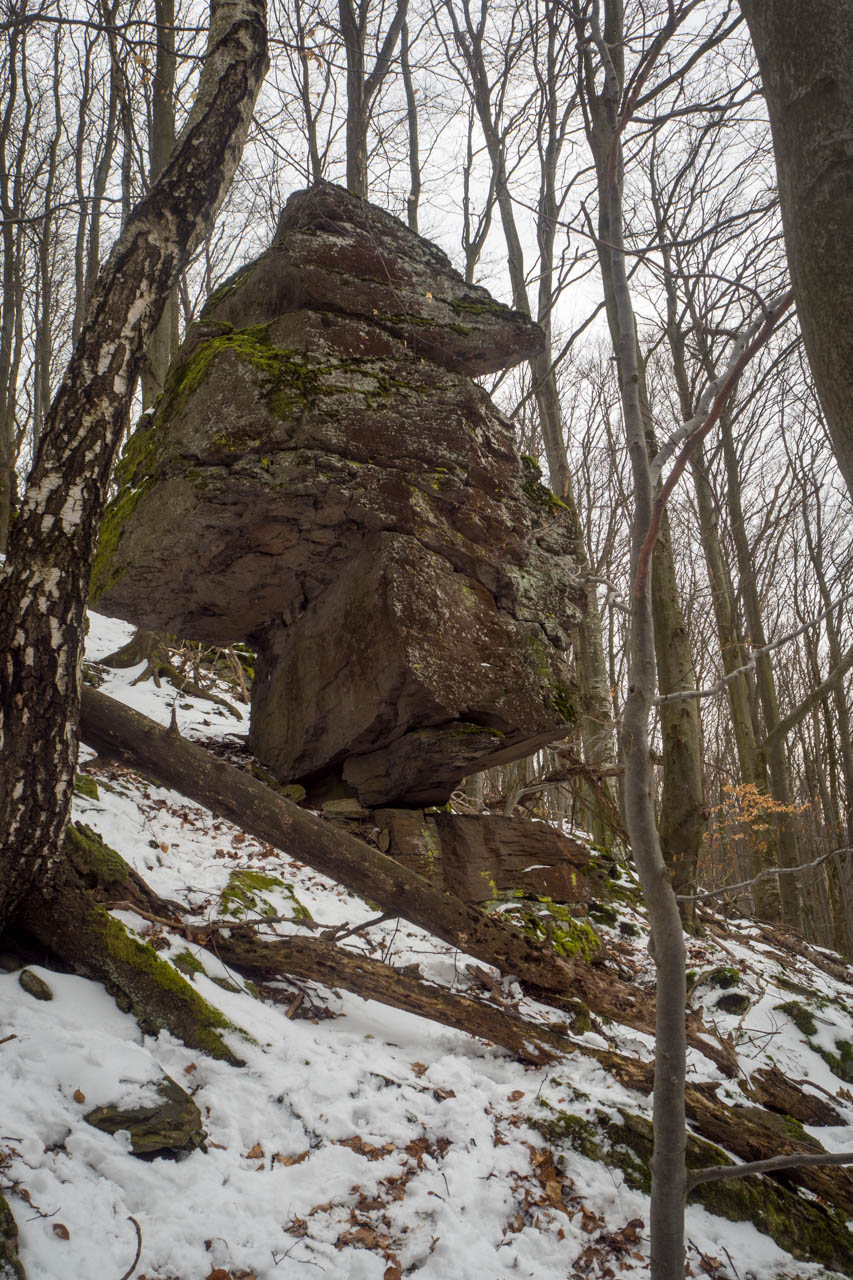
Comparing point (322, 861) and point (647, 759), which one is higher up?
point (647, 759)

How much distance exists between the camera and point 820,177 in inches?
47.4

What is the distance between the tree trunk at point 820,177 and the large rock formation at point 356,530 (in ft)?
9.79

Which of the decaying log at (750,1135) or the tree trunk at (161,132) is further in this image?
the tree trunk at (161,132)

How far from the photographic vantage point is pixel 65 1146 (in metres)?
1.95

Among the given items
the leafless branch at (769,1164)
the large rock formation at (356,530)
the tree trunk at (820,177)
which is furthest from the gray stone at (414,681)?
the tree trunk at (820,177)

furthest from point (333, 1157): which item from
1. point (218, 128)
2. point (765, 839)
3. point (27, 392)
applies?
point (27, 392)

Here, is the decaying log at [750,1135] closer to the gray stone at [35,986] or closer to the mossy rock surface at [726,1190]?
the mossy rock surface at [726,1190]

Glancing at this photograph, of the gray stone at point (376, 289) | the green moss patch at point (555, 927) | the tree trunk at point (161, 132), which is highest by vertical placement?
the tree trunk at point (161, 132)

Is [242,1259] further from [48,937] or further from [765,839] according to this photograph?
[765,839]

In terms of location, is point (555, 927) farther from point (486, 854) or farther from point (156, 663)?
point (156, 663)

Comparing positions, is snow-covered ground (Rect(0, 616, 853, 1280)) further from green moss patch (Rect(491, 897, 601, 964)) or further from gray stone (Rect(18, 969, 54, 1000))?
green moss patch (Rect(491, 897, 601, 964))

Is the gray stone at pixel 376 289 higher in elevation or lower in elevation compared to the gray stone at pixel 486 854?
higher

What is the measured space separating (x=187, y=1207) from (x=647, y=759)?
182 cm

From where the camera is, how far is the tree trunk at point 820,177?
45.8 inches
